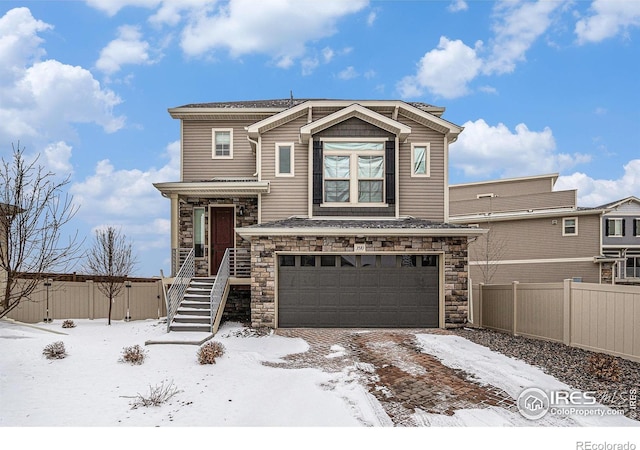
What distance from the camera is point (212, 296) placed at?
10680 mm

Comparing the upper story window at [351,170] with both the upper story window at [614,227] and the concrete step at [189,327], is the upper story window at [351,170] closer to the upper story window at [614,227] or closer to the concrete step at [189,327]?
the concrete step at [189,327]

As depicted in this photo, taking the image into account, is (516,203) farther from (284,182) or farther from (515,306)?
(284,182)

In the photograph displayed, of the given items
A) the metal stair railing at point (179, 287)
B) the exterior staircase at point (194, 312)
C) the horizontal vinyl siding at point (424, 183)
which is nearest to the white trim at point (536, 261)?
the horizontal vinyl siding at point (424, 183)

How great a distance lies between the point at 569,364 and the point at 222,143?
13.2 metres

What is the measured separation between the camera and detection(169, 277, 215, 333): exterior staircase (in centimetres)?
1055

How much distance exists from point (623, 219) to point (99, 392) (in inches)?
1243

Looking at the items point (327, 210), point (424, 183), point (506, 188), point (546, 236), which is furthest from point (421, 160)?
point (506, 188)

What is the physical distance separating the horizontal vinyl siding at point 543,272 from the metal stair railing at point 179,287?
15.6m

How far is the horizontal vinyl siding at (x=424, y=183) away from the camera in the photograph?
43.5ft

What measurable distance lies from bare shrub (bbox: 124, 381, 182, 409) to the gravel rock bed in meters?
6.84

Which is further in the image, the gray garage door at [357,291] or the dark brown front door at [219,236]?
the dark brown front door at [219,236]

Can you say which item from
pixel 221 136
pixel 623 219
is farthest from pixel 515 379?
pixel 623 219

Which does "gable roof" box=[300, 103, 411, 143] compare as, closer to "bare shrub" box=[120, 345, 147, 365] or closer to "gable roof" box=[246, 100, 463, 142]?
"gable roof" box=[246, 100, 463, 142]

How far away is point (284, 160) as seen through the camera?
520 inches
